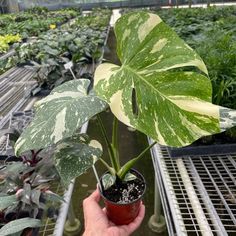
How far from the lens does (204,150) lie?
1.17 meters

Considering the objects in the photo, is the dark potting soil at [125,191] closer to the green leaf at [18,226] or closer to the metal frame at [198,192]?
the metal frame at [198,192]

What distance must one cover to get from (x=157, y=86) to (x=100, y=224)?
0.46 metres

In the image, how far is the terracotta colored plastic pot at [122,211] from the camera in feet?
2.61

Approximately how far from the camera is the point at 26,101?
5.82 ft

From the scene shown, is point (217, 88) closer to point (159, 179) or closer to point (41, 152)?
point (159, 179)

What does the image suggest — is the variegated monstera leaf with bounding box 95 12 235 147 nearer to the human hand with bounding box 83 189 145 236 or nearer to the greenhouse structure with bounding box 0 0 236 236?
the greenhouse structure with bounding box 0 0 236 236

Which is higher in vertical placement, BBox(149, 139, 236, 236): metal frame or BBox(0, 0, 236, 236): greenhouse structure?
BBox(0, 0, 236, 236): greenhouse structure

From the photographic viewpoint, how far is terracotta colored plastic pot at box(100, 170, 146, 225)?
796 millimetres

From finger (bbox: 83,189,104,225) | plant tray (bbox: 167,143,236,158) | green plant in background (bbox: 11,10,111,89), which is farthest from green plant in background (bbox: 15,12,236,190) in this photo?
green plant in background (bbox: 11,10,111,89)

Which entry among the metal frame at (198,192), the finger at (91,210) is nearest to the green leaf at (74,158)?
the finger at (91,210)

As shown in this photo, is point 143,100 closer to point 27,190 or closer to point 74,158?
point 74,158

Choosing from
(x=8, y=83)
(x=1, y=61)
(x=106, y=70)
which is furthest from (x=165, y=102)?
(x=1, y=61)

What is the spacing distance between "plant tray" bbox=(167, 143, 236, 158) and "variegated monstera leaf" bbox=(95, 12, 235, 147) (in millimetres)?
416

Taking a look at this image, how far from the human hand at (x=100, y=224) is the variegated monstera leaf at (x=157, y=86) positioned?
380mm
